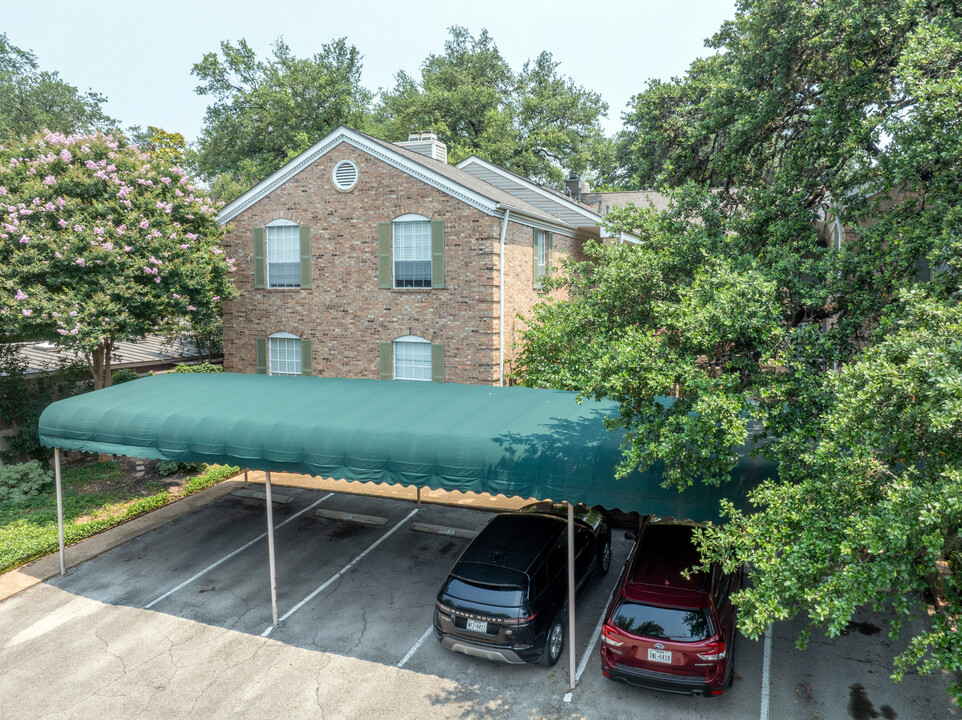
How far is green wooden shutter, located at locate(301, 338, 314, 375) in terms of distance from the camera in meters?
21.7

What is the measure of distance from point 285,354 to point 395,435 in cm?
1278

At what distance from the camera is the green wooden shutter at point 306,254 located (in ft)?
70.1

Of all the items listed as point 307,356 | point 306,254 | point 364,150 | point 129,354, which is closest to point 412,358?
point 307,356

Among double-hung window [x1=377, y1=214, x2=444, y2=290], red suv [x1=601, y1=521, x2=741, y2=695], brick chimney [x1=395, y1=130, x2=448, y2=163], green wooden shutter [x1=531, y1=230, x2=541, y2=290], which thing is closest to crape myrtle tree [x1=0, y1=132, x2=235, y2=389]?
double-hung window [x1=377, y1=214, x2=444, y2=290]

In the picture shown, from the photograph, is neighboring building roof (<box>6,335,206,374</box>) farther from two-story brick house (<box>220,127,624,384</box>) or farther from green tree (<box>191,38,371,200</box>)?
green tree (<box>191,38,371,200</box>)

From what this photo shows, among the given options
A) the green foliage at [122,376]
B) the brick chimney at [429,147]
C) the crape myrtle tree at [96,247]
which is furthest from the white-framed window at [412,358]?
the green foliage at [122,376]

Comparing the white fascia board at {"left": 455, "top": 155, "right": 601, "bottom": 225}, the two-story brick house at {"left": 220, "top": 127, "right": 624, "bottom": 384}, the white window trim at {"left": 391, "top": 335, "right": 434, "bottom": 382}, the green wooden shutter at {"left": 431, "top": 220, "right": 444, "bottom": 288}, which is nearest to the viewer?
the two-story brick house at {"left": 220, "top": 127, "right": 624, "bottom": 384}

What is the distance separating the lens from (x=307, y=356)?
21.8m

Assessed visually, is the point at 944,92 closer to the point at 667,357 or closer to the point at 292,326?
the point at 667,357

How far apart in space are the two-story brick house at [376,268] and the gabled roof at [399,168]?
43 mm

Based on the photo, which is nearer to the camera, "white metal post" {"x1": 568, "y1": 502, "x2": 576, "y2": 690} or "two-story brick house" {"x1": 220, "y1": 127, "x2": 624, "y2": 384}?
"white metal post" {"x1": 568, "y1": 502, "x2": 576, "y2": 690}

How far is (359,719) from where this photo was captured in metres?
8.71

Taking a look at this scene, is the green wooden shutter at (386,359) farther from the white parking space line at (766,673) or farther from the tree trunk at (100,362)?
the white parking space line at (766,673)

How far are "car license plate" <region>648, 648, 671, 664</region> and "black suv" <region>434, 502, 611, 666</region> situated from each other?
173 centimetres
